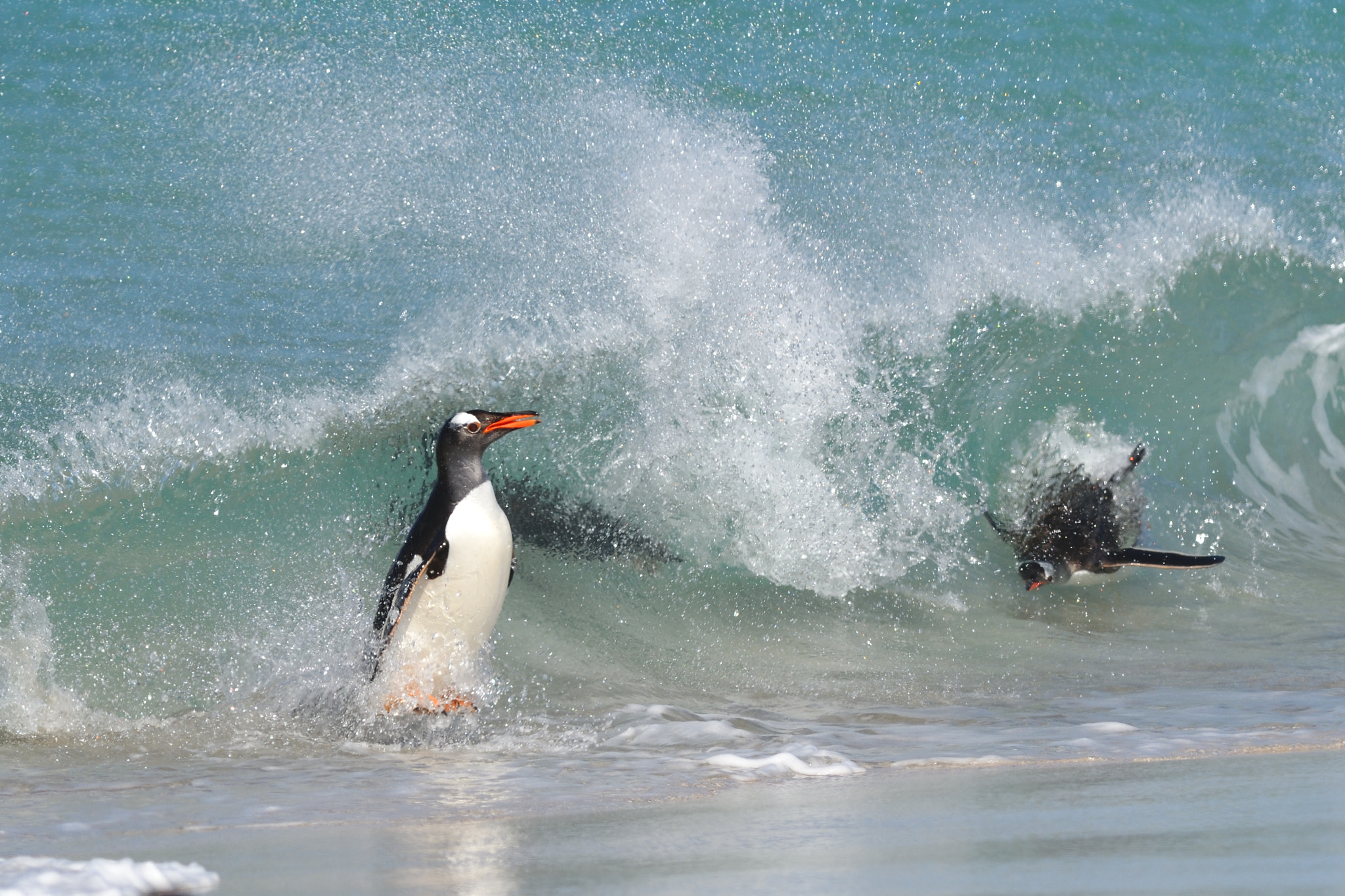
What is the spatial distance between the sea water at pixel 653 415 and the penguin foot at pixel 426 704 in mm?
105

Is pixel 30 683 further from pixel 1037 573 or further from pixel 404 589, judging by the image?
pixel 1037 573

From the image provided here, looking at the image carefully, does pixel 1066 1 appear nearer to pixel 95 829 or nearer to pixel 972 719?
pixel 972 719

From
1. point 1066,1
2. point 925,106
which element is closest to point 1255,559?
point 925,106

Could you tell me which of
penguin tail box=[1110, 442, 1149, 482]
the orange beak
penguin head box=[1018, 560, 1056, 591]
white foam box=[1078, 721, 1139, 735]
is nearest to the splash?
the orange beak

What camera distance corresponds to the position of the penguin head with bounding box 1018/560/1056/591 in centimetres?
630

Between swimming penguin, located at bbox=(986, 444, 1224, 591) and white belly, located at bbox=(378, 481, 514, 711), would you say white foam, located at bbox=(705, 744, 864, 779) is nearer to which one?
white belly, located at bbox=(378, 481, 514, 711)

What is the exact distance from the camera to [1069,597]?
6422 millimetres

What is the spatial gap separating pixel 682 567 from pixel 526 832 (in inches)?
133

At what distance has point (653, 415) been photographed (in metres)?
6.55

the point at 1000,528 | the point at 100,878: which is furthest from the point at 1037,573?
the point at 100,878

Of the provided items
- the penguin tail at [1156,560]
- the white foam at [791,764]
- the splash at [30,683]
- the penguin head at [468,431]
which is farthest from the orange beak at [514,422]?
the penguin tail at [1156,560]

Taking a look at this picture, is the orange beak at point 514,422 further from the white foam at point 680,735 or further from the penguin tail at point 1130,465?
the penguin tail at point 1130,465

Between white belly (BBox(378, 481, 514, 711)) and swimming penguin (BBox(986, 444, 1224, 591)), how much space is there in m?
2.82

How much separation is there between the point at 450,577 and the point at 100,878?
239cm
